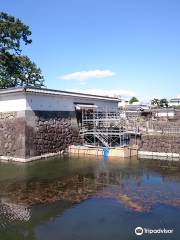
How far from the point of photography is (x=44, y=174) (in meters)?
15.3

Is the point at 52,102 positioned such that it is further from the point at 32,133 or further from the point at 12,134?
the point at 12,134

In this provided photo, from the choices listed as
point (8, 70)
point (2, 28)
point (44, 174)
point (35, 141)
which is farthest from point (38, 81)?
point (44, 174)

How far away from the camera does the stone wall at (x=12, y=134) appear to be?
19.7m

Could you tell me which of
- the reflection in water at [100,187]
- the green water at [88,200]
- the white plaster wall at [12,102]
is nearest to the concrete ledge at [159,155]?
the green water at [88,200]

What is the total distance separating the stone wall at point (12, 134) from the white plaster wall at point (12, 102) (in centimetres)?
39

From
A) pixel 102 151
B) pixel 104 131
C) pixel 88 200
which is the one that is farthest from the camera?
pixel 104 131

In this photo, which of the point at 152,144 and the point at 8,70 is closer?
the point at 152,144

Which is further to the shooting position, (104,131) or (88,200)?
(104,131)

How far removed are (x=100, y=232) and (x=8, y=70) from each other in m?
28.9

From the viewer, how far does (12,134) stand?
20484 mm

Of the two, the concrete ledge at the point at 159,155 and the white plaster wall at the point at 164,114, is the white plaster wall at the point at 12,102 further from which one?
the white plaster wall at the point at 164,114

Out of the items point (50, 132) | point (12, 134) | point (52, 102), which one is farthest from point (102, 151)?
point (12, 134)

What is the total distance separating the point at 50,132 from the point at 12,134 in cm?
297

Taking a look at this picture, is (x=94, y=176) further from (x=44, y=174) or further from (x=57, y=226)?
(x=57, y=226)
